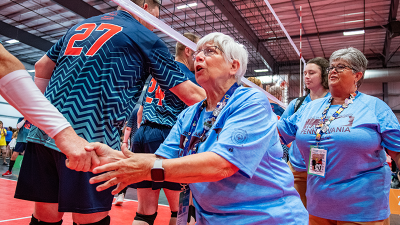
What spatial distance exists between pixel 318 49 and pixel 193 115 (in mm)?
16423

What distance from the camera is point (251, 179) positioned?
3.85 ft

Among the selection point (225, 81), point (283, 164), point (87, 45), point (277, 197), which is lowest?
point (277, 197)

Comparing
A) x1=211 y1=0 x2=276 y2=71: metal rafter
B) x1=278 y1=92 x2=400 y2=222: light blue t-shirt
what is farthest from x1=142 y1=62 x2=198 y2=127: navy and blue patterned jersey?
x1=211 y1=0 x2=276 y2=71: metal rafter

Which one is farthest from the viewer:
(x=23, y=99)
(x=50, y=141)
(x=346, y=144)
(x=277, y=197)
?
(x=346, y=144)

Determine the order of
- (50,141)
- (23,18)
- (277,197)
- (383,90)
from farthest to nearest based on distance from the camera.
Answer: (383,90) < (23,18) < (50,141) < (277,197)

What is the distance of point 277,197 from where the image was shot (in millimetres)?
1194

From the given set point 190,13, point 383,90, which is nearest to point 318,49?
point 383,90

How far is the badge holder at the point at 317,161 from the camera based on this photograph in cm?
185

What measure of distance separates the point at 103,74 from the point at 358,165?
1.57 m

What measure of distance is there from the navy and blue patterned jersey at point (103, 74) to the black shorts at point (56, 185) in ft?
0.30

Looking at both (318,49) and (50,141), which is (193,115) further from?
(318,49)

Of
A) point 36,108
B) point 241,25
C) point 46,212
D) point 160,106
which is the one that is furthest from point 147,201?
point 241,25

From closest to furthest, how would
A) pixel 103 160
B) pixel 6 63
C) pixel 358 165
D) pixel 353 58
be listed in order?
pixel 6 63 → pixel 103 160 → pixel 358 165 → pixel 353 58

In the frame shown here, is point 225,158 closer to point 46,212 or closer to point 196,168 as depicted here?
point 196,168
